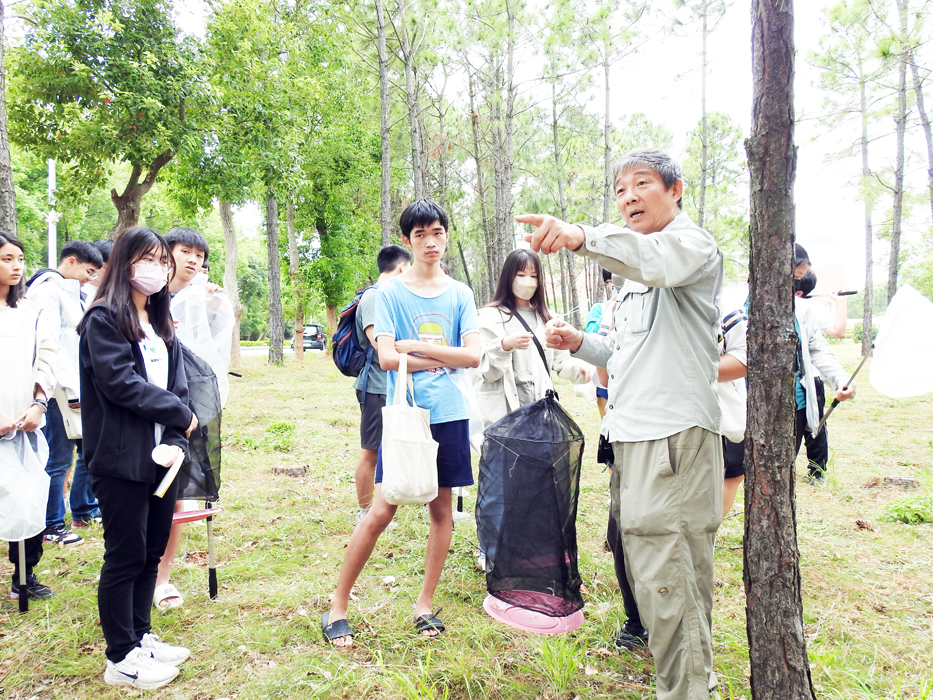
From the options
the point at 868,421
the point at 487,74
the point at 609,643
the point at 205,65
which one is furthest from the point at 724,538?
the point at 487,74

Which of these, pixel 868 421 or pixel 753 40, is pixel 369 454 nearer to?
pixel 753 40

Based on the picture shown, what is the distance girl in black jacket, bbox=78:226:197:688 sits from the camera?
235 centimetres

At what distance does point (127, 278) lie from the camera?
2.51 metres

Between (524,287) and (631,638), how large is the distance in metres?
1.99

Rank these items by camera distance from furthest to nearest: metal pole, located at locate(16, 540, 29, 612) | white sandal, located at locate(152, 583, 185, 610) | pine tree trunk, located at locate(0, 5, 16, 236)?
pine tree trunk, located at locate(0, 5, 16, 236) < white sandal, located at locate(152, 583, 185, 610) < metal pole, located at locate(16, 540, 29, 612)

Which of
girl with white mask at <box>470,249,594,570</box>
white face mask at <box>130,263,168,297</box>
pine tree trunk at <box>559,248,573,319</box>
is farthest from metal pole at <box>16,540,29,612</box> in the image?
pine tree trunk at <box>559,248,573,319</box>

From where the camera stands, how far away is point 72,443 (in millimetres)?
4066

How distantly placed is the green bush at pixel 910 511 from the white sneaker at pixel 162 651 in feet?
15.5

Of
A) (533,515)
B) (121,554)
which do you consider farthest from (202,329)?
(533,515)

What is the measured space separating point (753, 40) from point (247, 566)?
3646mm

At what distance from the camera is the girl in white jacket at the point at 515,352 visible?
3.61m

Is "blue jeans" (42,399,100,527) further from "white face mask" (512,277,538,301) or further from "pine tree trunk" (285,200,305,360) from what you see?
"pine tree trunk" (285,200,305,360)

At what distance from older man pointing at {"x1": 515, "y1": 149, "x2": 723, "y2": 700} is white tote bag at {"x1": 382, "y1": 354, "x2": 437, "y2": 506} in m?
0.82

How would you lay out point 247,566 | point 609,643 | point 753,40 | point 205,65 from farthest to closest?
1. point 205,65
2. point 247,566
3. point 609,643
4. point 753,40
